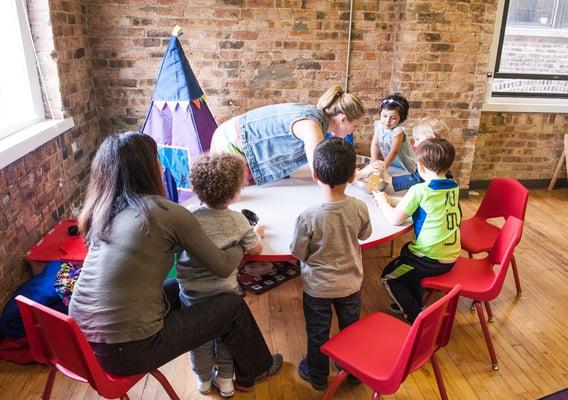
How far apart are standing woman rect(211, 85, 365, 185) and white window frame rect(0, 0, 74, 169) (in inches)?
39.1

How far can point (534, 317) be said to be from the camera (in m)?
2.72

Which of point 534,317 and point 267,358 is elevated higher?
point 267,358

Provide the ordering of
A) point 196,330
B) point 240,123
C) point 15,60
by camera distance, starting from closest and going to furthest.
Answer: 1. point 196,330
2. point 240,123
3. point 15,60

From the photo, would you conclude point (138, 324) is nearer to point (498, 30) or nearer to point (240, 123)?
point (240, 123)

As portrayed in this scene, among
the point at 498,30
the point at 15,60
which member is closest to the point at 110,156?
the point at 15,60

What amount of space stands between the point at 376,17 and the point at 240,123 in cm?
199

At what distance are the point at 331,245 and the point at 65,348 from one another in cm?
98

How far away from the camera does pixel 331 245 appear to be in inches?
73.5

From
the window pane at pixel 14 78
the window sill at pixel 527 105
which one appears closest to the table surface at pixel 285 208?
the window pane at pixel 14 78

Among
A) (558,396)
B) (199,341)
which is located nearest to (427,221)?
(558,396)

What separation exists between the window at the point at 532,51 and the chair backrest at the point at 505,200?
7.10 feet

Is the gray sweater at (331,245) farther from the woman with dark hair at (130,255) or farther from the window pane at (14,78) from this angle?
the window pane at (14,78)

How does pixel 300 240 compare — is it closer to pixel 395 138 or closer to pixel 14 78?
pixel 395 138

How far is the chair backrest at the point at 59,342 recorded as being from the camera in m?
1.42
